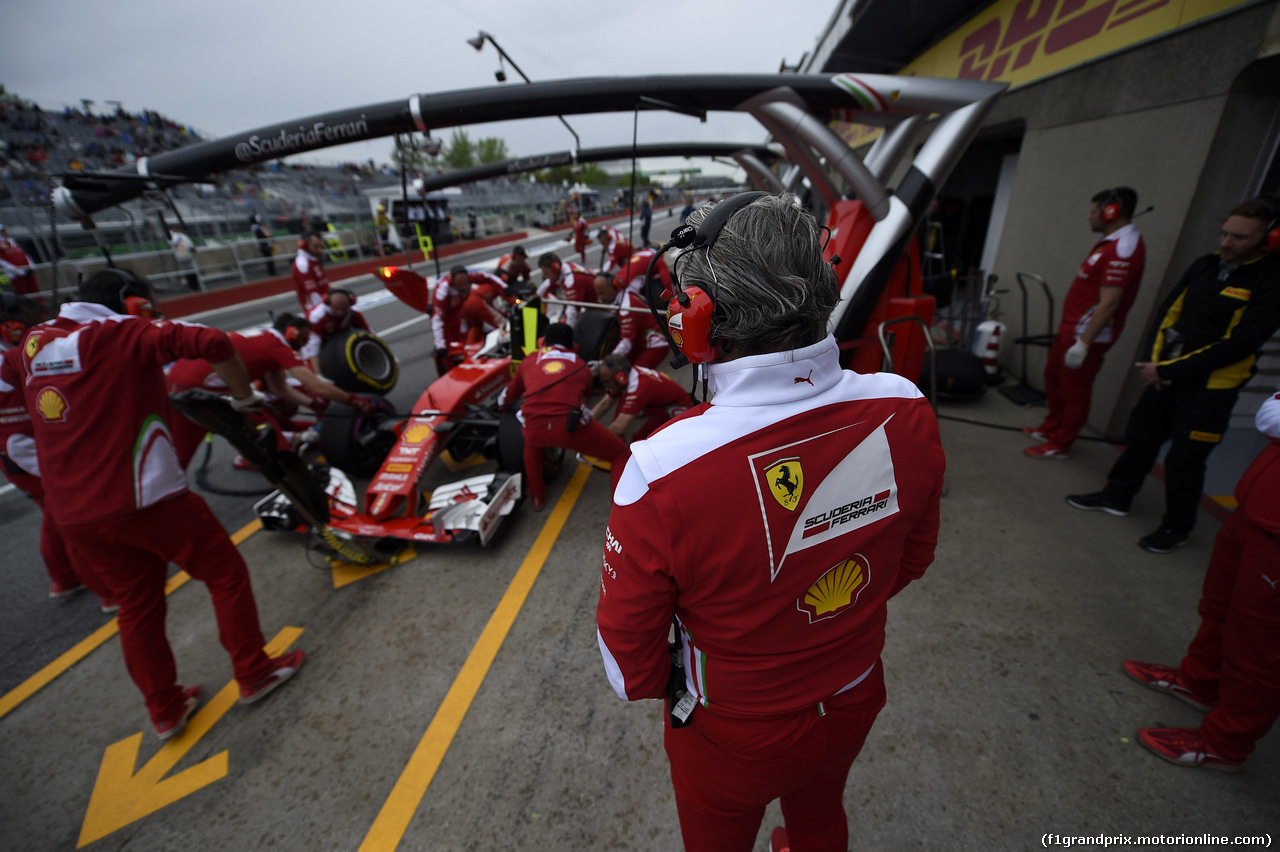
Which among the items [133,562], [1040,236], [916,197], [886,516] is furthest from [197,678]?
[1040,236]

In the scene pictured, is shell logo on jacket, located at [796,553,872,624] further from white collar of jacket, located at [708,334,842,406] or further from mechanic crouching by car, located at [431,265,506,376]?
mechanic crouching by car, located at [431,265,506,376]

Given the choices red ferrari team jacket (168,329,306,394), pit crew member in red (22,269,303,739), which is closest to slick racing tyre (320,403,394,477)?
red ferrari team jacket (168,329,306,394)

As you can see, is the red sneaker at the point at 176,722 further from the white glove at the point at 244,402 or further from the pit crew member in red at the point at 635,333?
the pit crew member in red at the point at 635,333

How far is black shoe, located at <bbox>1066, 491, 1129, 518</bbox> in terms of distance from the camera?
3137mm

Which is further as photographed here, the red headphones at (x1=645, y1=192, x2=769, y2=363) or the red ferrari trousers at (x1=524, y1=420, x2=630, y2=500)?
the red ferrari trousers at (x1=524, y1=420, x2=630, y2=500)

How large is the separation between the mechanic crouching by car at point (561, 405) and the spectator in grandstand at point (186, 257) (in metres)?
14.0

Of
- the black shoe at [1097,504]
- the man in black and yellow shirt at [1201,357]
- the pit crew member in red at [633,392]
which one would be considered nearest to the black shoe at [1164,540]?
the man in black and yellow shirt at [1201,357]

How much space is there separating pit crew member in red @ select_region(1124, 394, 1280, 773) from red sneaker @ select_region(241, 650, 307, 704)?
3.62m

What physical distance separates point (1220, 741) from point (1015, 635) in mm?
681

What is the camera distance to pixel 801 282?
2.67ft

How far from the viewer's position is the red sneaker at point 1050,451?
3.83 metres

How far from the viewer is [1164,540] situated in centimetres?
278

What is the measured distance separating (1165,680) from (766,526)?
2.45 meters

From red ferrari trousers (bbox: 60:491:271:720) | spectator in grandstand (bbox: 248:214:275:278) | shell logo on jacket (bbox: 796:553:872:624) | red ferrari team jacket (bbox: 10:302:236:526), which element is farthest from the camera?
spectator in grandstand (bbox: 248:214:275:278)
